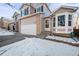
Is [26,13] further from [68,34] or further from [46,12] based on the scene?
[68,34]

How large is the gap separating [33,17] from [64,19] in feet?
1.66

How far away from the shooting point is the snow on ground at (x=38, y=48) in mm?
1949

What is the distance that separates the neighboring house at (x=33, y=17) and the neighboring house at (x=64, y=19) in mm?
155

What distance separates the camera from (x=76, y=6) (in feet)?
6.36

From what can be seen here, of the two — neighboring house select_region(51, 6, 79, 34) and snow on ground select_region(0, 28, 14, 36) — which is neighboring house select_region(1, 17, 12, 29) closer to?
snow on ground select_region(0, 28, 14, 36)

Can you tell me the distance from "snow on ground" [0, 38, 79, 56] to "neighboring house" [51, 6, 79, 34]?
0.23 metres

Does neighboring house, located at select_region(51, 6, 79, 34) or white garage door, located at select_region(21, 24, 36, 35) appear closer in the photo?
neighboring house, located at select_region(51, 6, 79, 34)

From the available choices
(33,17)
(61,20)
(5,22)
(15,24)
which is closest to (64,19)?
(61,20)

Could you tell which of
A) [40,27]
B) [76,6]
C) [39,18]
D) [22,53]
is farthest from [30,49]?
[76,6]

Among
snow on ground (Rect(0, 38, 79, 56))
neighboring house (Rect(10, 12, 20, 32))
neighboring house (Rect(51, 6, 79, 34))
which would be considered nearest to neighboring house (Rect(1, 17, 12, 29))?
neighboring house (Rect(10, 12, 20, 32))

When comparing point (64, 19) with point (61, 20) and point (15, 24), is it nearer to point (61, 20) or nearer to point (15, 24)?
point (61, 20)

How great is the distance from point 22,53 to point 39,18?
24.7 inches

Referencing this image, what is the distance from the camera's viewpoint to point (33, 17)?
209 centimetres

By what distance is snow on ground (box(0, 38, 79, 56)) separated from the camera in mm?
1949
